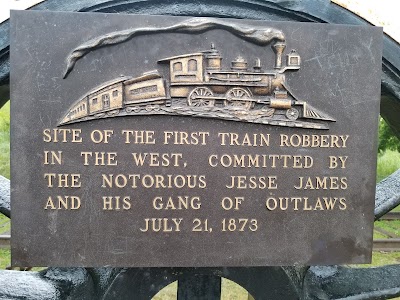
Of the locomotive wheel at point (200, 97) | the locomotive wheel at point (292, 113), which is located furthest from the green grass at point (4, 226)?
the locomotive wheel at point (292, 113)

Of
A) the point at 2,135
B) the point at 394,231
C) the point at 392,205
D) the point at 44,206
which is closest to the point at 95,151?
the point at 44,206

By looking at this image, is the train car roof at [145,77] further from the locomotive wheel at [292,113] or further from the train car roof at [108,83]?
the locomotive wheel at [292,113]

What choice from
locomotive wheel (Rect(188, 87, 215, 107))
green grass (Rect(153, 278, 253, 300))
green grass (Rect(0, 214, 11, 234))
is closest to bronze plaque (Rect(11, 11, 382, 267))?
locomotive wheel (Rect(188, 87, 215, 107))

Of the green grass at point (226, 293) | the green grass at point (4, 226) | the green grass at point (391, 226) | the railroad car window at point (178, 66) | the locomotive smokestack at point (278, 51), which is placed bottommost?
the green grass at point (226, 293)

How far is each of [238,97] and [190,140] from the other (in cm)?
27

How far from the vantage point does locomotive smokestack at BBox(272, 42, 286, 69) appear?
189 cm

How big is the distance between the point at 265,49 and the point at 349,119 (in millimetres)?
477

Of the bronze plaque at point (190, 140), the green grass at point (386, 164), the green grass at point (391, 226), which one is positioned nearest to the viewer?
the bronze plaque at point (190, 140)

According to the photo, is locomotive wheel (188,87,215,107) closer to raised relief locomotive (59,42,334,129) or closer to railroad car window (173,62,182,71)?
raised relief locomotive (59,42,334,129)

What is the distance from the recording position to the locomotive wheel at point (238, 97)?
1.89 m

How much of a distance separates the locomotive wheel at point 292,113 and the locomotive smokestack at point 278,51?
188mm

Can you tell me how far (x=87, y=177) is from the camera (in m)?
1.87

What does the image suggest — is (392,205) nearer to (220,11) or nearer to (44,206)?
(220,11)

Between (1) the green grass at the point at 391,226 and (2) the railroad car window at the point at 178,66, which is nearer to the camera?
(2) the railroad car window at the point at 178,66
